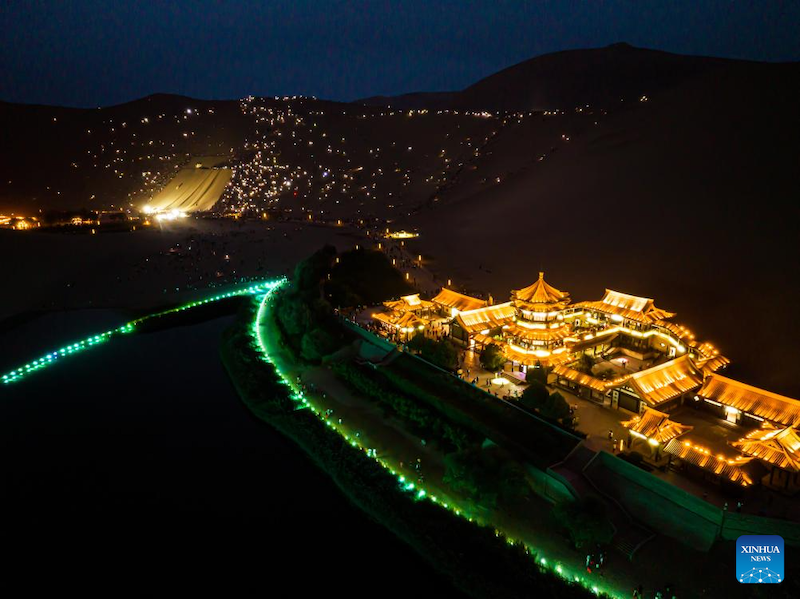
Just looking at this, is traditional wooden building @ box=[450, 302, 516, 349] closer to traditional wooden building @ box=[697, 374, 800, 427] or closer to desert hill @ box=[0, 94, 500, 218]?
traditional wooden building @ box=[697, 374, 800, 427]

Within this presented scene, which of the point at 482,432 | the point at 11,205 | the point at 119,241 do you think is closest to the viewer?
the point at 482,432

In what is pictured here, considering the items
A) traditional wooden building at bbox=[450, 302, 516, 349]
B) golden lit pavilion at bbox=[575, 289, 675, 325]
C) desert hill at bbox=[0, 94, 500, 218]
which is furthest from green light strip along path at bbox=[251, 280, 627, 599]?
desert hill at bbox=[0, 94, 500, 218]

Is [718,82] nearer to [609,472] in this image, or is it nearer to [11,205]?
[609,472]

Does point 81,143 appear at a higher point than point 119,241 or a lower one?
higher

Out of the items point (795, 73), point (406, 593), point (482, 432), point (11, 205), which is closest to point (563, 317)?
point (482, 432)

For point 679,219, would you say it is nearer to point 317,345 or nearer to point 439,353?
point 439,353

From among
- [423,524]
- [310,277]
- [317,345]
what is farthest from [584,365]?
[310,277]
